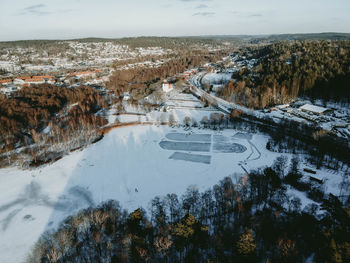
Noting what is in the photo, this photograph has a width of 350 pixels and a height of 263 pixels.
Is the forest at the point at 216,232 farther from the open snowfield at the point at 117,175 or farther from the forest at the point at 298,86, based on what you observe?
the forest at the point at 298,86

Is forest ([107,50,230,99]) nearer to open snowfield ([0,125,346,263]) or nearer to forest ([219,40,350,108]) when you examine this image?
forest ([219,40,350,108])

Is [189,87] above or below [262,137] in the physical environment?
above

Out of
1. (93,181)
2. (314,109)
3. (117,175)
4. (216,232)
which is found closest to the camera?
(216,232)

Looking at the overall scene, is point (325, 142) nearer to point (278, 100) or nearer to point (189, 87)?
point (278, 100)

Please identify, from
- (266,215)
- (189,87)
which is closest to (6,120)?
(266,215)

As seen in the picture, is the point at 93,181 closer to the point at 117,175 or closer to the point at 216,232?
the point at 117,175

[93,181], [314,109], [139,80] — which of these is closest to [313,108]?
[314,109]
